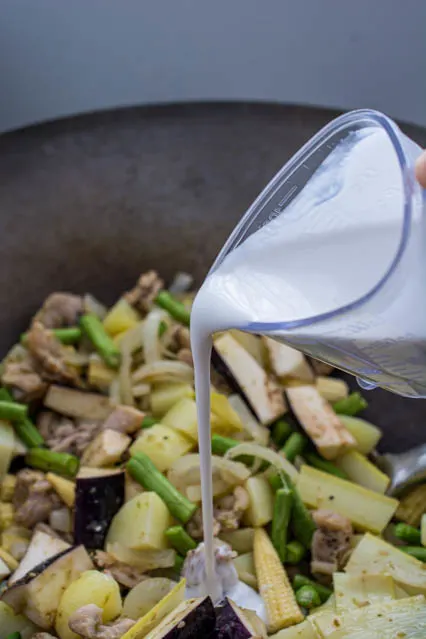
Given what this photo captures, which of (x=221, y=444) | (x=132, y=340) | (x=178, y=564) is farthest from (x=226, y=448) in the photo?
(x=132, y=340)

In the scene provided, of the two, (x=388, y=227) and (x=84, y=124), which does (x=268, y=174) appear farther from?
(x=388, y=227)

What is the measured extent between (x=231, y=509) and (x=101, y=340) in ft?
2.72

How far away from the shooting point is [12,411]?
105 inches

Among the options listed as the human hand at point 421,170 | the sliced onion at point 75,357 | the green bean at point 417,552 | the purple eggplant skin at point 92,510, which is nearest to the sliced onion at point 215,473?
the purple eggplant skin at point 92,510

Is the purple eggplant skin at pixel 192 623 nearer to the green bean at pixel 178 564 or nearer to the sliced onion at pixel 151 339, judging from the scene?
the green bean at pixel 178 564

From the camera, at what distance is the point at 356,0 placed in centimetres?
391

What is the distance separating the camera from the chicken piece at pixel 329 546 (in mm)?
2403

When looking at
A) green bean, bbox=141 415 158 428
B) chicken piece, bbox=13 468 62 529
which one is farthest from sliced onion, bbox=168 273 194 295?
chicken piece, bbox=13 468 62 529

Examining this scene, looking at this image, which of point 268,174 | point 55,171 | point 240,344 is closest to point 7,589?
point 240,344

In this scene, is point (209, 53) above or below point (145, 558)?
above

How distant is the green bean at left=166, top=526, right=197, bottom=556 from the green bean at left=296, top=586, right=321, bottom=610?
13.3 inches

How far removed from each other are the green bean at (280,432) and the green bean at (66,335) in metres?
0.81

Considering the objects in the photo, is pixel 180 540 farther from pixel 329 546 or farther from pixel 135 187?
pixel 135 187

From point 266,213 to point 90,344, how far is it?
4.20 ft
